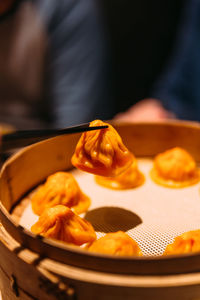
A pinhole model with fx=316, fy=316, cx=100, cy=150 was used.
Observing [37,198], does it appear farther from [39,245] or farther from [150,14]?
[150,14]

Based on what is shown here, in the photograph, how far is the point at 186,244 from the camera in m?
1.35

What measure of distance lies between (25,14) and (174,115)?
2.19 metres

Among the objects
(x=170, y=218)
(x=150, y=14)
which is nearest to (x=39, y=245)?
(x=170, y=218)

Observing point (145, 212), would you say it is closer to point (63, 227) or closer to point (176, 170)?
point (176, 170)

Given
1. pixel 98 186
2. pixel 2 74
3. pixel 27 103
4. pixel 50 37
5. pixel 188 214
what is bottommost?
pixel 188 214

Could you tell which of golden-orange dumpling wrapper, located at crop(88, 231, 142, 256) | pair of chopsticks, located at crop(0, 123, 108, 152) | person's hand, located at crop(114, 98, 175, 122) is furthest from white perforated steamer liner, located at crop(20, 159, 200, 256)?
person's hand, located at crop(114, 98, 175, 122)

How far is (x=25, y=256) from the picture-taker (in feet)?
3.84

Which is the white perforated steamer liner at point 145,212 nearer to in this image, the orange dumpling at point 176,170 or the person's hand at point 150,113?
the orange dumpling at point 176,170

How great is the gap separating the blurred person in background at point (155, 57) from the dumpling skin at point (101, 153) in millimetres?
2104

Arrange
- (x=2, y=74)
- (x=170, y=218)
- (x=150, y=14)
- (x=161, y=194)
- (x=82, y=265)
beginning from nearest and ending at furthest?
(x=82, y=265)
(x=170, y=218)
(x=161, y=194)
(x=2, y=74)
(x=150, y=14)

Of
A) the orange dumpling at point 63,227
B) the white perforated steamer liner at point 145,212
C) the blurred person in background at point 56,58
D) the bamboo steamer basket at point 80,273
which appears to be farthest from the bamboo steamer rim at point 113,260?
the blurred person in background at point 56,58

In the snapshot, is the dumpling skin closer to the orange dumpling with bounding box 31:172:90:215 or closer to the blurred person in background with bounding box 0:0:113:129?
the orange dumpling with bounding box 31:172:90:215

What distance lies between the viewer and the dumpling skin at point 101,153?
1.53m

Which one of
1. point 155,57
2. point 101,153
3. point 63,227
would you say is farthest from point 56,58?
point 63,227
